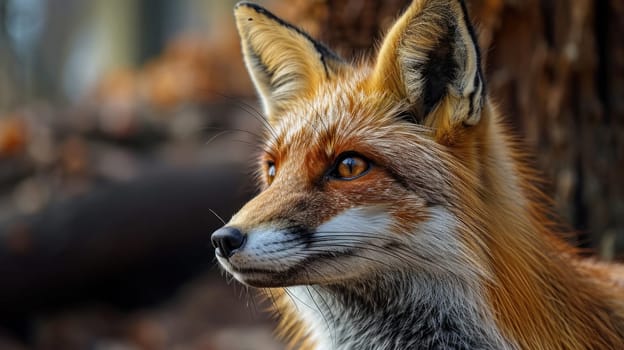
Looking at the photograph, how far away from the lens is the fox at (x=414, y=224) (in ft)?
9.21

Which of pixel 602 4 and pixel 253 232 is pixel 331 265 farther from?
pixel 602 4

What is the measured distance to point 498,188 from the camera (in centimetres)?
314

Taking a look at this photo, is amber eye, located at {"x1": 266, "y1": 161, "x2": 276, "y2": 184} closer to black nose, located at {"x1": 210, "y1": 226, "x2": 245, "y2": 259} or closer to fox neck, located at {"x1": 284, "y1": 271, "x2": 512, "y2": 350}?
fox neck, located at {"x1": 284, "y1": 271, "x2": 512, "y2": 350}

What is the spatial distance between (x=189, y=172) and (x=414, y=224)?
518cm

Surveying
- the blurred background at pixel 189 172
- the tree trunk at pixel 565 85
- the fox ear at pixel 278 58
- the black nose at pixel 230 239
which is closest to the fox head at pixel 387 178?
the black nose at pixel 230 239

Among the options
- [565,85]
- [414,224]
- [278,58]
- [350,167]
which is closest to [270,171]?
[350,167]

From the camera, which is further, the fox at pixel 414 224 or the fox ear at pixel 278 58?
the fox ear at pixel 278 58

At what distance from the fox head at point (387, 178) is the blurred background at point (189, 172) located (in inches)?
29.7

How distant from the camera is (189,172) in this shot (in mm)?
7758

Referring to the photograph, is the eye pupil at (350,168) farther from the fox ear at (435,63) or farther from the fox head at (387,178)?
the fox ear at (435,63)

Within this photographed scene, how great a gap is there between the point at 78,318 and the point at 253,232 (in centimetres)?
512

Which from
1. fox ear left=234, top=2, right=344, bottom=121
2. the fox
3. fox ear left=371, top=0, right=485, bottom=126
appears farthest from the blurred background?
fox ear left=371, top=0, right=485, bottom=126

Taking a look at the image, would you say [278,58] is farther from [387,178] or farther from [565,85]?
[565,85]

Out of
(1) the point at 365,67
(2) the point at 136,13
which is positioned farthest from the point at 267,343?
(2) the point at 136,13
